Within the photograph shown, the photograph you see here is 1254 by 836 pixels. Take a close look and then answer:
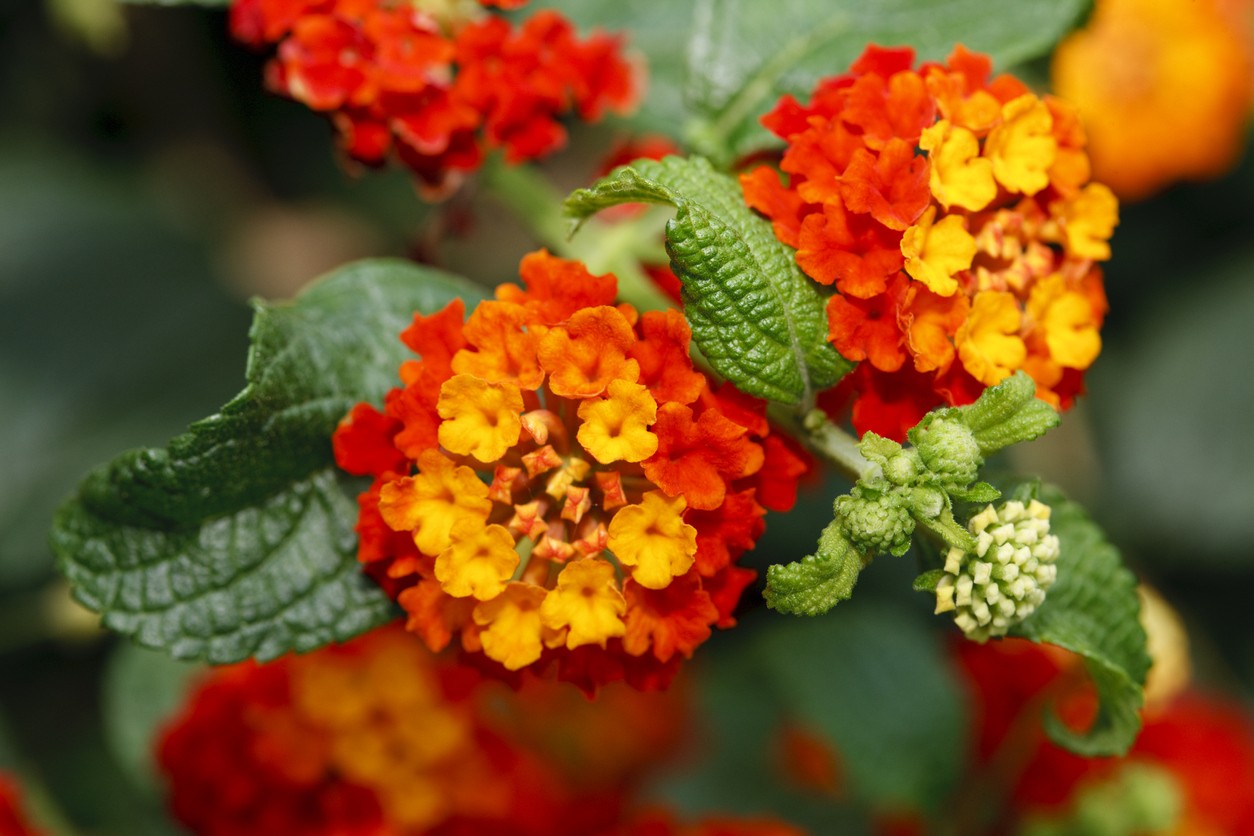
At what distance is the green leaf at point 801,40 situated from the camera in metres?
1.42

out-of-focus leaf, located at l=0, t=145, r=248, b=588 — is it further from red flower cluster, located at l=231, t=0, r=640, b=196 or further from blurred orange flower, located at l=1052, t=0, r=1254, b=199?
blurred orange flower, located at l=1052, t=0, r=1254, b=199

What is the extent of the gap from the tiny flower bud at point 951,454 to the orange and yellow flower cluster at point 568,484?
126 mm

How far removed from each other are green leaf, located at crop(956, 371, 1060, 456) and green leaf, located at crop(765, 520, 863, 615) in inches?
5.7

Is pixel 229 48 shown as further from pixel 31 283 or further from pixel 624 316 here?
pixel 624 316

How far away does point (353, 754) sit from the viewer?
1.52 metres

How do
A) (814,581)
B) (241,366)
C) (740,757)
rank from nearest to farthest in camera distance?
(814,581) < (740,757) < (241,366)

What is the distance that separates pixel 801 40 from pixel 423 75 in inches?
18.1

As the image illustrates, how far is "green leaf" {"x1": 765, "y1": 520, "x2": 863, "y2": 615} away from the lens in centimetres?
98

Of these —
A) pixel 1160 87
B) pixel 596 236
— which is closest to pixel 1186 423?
pixel 1160 87

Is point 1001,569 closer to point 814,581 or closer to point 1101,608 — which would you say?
point 814,581

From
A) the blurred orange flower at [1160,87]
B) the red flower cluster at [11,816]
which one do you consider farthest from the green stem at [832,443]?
the blurred orange flower at [1160,87]

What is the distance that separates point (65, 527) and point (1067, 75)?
87.1 inches

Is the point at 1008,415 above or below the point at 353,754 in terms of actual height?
above

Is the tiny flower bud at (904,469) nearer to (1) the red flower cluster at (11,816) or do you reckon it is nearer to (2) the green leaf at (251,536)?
(2) the green leaf at (251,536)
